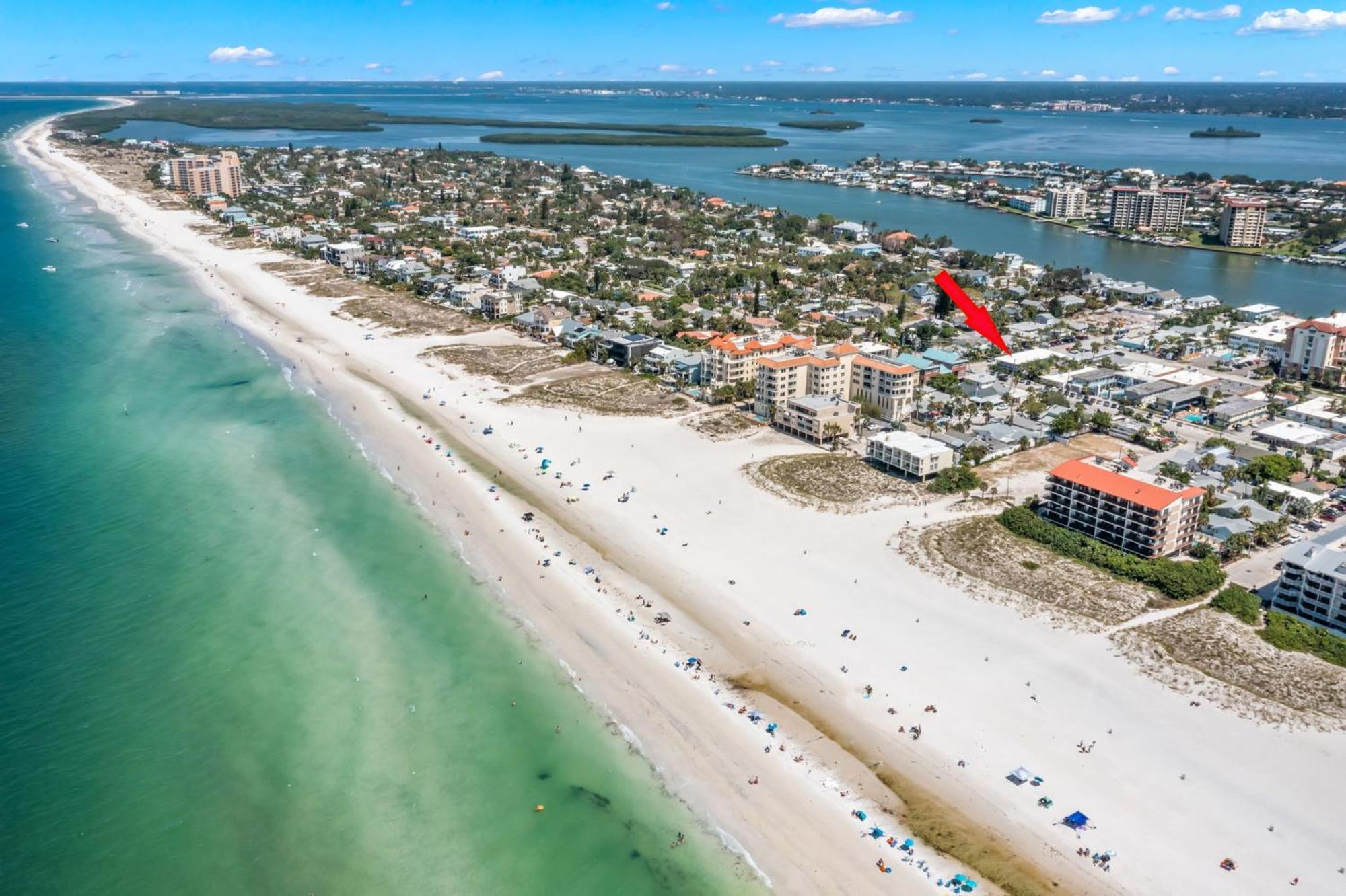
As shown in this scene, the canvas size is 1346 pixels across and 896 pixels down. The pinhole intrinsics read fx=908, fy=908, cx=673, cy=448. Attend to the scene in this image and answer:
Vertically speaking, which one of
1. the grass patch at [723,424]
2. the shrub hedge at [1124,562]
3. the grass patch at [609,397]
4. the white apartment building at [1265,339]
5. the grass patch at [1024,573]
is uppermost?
the white apartment building at [1265,339]

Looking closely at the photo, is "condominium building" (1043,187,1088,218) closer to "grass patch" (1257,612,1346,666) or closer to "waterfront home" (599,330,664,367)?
"waterfront home" (599,330,664,367)

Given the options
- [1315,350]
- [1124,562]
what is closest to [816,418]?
[1124,562]

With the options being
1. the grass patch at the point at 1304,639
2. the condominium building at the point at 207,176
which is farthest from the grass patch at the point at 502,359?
the condominium building at the point at 207,176

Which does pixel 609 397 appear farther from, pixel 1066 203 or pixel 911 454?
pixel 1066 203

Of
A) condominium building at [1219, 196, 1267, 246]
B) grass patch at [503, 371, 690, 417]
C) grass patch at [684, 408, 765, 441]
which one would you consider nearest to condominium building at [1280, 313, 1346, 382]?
grass patch at [684, 408, 765, 441]

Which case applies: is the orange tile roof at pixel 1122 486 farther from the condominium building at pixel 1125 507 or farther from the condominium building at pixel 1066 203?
the condominium building at pixel 1066 203
